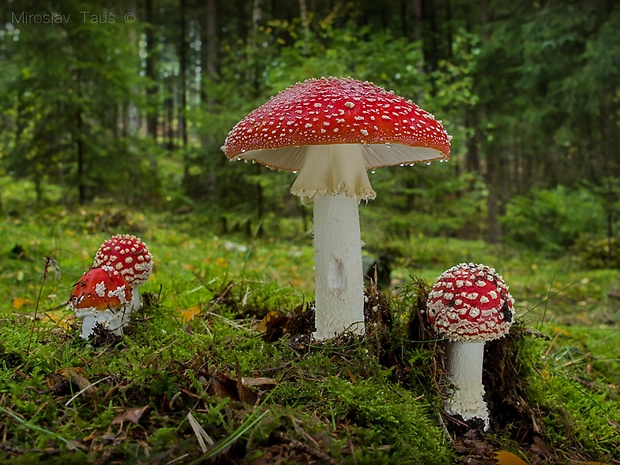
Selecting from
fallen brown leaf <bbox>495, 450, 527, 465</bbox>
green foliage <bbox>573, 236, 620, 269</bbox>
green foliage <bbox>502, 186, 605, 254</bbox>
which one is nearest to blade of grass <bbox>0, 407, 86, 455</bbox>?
fallen brown leaf <bbox>495, 450, 527, 465</bbox>

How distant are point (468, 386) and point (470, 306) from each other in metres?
0.46

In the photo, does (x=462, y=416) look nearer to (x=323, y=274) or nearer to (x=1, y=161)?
(x=323, y=274)

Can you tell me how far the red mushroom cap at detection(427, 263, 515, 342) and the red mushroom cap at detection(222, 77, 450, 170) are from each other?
66 cm

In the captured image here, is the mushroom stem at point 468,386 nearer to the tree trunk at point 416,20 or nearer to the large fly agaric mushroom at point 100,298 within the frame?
the large fly agaric mushroom at point 100,298

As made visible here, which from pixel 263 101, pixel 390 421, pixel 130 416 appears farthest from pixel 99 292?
pixel 263 101

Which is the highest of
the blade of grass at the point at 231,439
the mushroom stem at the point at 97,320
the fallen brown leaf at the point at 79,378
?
the mushroom stem at the point at 97,320

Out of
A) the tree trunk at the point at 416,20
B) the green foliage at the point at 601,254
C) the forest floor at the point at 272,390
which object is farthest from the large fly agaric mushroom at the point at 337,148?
the tree trunk at the point at 416,20

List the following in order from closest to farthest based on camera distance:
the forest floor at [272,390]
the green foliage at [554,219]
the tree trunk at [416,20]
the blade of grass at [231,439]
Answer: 1. the blade of grass at [231,439]
2. the forest floor at [272,390]
3. the green foliage at [554,219]
4. the tree trunk at [416,20]

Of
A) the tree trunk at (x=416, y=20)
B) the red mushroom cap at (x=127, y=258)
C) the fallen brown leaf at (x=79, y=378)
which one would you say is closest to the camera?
the fallen brown leaf at (x=79, y=378)

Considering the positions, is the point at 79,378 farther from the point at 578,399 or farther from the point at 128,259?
the point at 578,399

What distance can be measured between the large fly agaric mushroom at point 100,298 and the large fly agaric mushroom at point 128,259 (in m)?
0.12

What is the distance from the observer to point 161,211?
12.2 meters

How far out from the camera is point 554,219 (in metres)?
11.4

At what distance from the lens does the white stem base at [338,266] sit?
258cm
